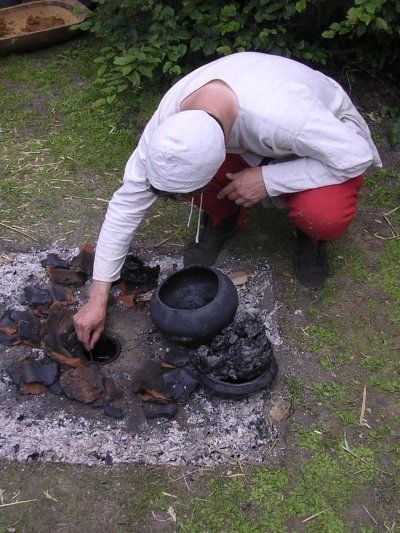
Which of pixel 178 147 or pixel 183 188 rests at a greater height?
pixel 178 147

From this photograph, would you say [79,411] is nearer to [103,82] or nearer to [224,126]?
[224,126]

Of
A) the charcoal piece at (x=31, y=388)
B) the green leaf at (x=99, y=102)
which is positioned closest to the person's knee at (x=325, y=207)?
the charcoal piece at (x=31, y=388)

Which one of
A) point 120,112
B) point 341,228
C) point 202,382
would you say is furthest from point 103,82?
point 202,382

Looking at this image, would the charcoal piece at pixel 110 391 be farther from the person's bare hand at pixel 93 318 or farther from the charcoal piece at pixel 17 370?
the charcoal piece at pixel 17 370

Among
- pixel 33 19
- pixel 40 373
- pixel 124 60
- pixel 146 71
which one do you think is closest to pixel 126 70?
pixel 124 60

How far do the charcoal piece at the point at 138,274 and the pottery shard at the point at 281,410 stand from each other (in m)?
1.06

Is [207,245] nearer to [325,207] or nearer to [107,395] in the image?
[325,207]

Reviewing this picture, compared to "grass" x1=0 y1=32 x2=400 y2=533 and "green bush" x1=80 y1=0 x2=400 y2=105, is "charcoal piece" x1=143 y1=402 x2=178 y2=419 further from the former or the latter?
"green bush" x1=80 y1=0 x2=400 y2=105

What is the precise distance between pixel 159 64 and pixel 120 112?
511mm

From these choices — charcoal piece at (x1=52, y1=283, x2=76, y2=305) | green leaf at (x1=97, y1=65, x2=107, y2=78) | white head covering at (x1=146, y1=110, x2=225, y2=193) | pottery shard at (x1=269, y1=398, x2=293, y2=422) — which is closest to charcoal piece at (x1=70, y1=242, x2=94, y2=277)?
charcoal piece at (x1=52, y1=283, x2=76, y2=305)

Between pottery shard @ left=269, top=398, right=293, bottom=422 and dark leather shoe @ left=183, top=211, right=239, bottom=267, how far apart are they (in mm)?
1121

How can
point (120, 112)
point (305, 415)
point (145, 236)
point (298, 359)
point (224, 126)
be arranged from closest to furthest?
point (224, 126), point (305, 415), point (298, 359), point (145, 236), point (120, 112)

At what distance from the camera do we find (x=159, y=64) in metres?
5.52

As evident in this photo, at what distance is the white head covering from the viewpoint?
2730mm
